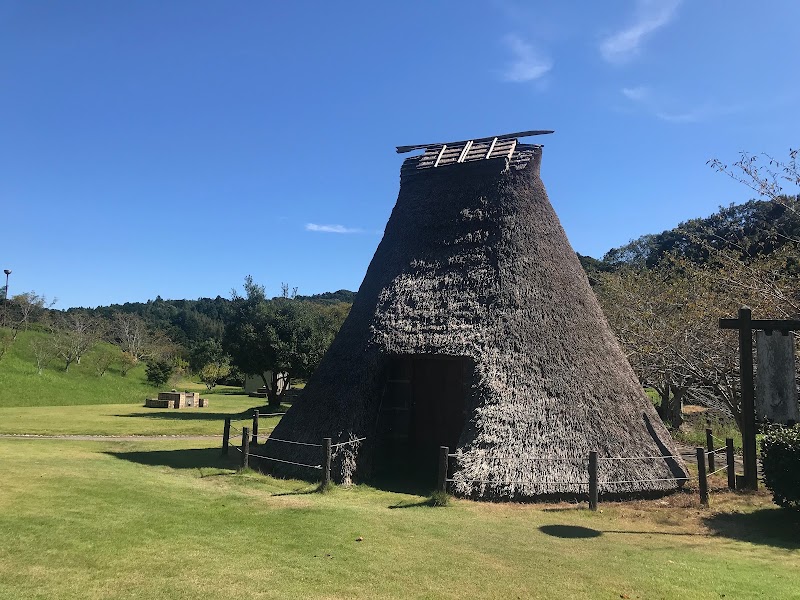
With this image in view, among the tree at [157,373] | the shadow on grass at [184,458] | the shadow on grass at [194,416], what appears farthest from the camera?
the tree at [157,373]

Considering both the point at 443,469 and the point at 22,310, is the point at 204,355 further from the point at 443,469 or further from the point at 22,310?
the point at 443,469

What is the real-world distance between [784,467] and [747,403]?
178 cm

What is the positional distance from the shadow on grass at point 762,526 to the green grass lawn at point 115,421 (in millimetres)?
16149

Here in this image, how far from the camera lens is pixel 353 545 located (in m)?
7.04

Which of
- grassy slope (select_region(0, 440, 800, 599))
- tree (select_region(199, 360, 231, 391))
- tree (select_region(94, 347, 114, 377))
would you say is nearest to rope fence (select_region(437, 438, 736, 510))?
grassy slope (select_region(0, 440, 800, 599))

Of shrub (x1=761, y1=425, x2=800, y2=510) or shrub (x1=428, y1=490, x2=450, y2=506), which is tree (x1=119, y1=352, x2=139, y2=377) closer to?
shrub (x1=428, y1=490, x2=450, y2=506)

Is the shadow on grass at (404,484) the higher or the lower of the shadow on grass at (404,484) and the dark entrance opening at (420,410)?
the lower

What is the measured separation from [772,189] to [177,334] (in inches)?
2770

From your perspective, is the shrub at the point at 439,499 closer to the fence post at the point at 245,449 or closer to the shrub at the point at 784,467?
the fence post at the point at 245,449

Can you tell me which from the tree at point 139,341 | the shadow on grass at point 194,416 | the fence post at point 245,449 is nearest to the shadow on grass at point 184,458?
the fence post at point 245,449

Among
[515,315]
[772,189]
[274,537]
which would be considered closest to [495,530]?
[274,537]

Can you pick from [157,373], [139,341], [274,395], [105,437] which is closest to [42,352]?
[157,373]

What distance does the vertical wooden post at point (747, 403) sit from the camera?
9.98 metres

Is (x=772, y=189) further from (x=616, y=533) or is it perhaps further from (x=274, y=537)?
(x=274, y=537)
